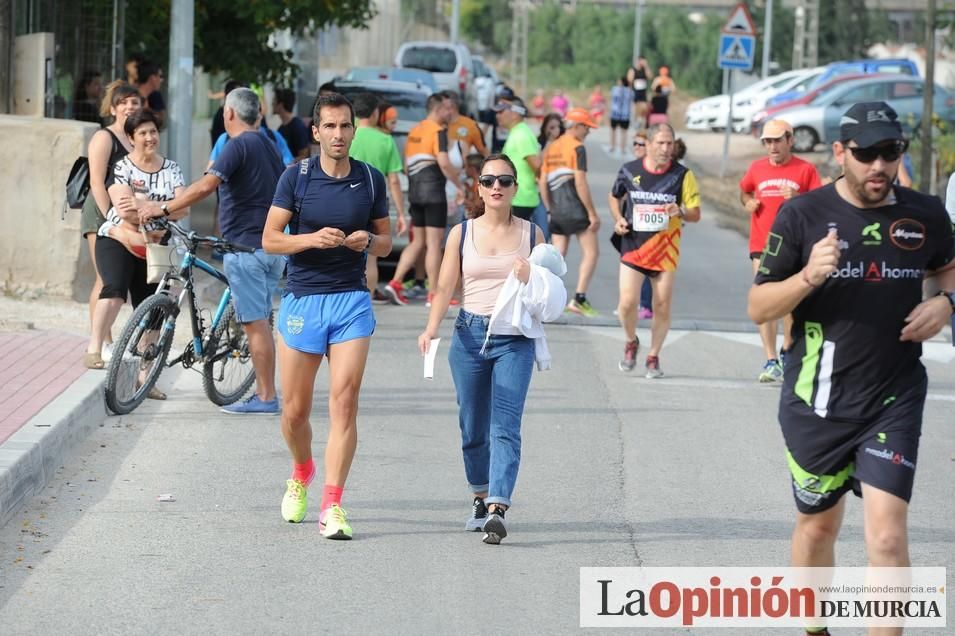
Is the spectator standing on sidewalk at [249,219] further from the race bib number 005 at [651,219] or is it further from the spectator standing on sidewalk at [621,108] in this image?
the spectator standing on sidewalk at [621,108]

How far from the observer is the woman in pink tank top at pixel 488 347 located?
7250mm

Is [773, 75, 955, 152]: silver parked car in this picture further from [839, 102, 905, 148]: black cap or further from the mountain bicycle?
[839, 102, 905, 148]: black cap

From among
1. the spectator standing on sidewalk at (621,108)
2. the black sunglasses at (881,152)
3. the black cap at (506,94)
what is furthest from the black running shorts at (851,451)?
the spectator standing on sidewalk at (621,108)

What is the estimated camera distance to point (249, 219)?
9.63 metres

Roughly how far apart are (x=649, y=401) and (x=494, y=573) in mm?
4533

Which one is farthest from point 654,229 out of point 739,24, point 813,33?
point 813,33

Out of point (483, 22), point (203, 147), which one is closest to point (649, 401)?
A: point (203, 147)

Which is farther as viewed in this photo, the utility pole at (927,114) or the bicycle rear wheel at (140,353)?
the utility pole at (927,114)

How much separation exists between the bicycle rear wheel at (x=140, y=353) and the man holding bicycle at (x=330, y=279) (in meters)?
2.28

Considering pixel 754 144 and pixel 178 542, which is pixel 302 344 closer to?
pixel 178 542

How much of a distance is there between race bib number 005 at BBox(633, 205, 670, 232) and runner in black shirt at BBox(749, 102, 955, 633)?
6397 millimetres

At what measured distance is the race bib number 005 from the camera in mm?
11859

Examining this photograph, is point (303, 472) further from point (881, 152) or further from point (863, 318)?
point (881, 152)

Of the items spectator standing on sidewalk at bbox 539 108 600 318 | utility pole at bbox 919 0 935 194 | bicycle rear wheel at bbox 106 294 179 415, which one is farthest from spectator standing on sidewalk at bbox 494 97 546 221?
utility pole at bbox 919 0 935 194
